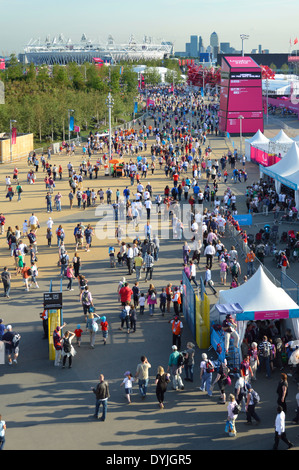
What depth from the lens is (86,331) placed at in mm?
15953

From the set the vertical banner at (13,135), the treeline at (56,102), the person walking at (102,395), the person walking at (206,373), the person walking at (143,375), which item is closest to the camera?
the person walking at (102,395)

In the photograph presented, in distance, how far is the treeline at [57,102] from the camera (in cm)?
5738

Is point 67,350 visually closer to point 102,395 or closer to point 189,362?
point 102,395

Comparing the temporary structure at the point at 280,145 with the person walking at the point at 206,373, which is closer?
the person walking at the point at 206,373

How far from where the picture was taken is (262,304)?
13.9m

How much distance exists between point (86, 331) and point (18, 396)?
3.54 metres

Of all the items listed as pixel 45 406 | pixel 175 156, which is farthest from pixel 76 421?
pixel 175 156

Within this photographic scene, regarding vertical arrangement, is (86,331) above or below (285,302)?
below

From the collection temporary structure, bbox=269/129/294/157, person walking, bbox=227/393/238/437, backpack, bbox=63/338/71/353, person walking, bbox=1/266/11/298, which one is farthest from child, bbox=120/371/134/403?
temporary structure, bbox=269/129/294/157

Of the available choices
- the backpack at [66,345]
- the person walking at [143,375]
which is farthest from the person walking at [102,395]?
the backpack at [66,345]

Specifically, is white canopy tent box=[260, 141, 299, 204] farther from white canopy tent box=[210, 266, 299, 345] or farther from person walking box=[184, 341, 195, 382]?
person walking box=[184, 341, 195, 382]

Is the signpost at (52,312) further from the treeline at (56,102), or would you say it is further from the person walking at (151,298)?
the treeline at (56,102)

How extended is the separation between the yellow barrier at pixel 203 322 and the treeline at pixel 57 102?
146 feet
